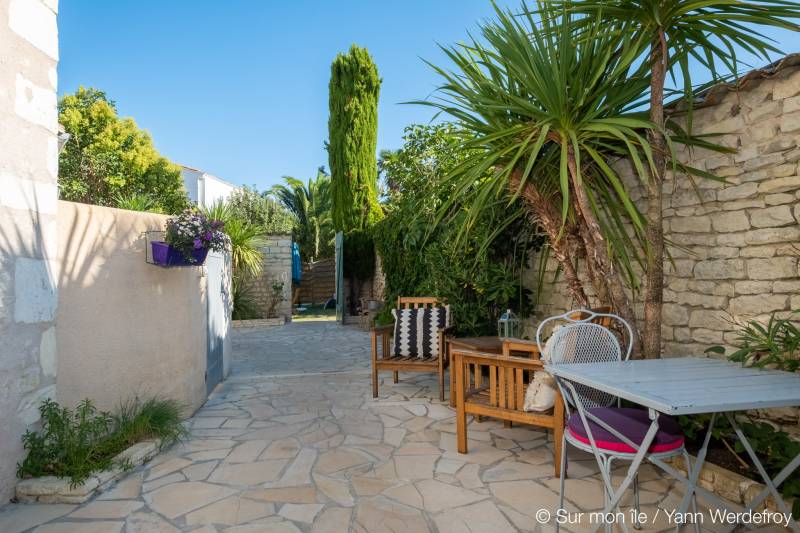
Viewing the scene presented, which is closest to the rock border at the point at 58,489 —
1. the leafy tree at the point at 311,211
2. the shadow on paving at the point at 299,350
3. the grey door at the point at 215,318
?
the grey door at the point at 215,318

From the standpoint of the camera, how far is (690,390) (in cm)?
149

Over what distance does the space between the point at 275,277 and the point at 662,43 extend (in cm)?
970

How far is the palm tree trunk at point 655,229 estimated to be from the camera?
2713 millimetres

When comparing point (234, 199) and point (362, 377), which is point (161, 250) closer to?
point (362, 377)

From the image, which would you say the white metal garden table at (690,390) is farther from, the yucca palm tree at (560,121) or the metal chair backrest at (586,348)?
the yucca palm tree at (560,121)

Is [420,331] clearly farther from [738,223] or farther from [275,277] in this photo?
[275,277]

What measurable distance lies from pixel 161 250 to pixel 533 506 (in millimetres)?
2658

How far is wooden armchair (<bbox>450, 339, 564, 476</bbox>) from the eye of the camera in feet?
8.15

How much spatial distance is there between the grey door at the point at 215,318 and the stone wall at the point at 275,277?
611 centimetres

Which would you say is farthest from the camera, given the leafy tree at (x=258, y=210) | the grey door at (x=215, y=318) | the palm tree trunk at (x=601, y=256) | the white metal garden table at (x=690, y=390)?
the leafy tree at (x=258, y=210)

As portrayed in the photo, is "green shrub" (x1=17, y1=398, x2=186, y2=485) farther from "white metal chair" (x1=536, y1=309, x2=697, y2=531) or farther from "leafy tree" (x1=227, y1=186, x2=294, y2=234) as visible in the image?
"leafy tree" (x1=227, y1=186, x2=294, y2=234)

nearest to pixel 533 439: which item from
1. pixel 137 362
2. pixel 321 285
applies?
pixel 137 362

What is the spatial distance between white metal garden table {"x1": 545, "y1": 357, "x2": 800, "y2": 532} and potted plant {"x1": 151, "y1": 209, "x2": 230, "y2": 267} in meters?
2.38

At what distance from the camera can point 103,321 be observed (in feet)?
9.24
